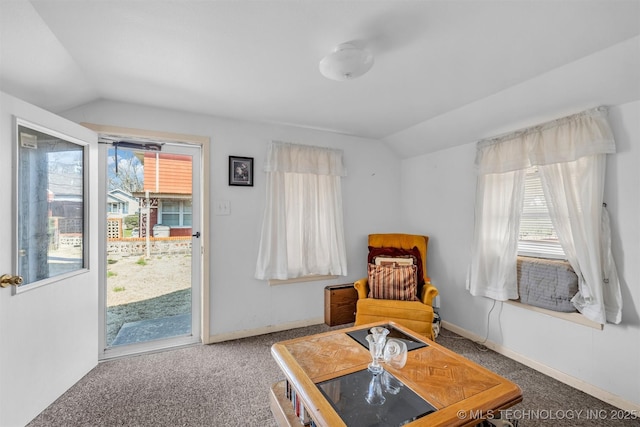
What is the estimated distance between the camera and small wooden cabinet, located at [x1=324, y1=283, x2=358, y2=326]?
11.0ft

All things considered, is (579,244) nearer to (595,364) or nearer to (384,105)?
(595,364)

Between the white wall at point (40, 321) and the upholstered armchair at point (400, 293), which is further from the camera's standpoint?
the upholstered armchair at point (400, 293)

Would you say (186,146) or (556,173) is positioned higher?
(186,146)

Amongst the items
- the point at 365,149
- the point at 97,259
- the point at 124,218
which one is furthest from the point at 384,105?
the point at 97,259

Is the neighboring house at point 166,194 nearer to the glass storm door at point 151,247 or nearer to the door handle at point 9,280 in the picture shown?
the glass storm door at point 151,247

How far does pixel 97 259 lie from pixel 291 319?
1968mm

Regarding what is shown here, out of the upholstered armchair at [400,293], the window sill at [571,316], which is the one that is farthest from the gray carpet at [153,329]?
the window sill at [571,316]

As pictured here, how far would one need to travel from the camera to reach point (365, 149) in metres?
3.74

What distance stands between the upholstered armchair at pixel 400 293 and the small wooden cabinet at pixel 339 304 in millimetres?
438

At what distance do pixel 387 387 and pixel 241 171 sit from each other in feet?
7.82

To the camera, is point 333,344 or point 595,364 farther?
point 595,364

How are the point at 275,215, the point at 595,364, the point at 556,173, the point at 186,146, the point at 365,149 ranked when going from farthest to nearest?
the point at 365,149, the point at 275,215, the point at 186,146, the point at 556,173, the point at 595,364

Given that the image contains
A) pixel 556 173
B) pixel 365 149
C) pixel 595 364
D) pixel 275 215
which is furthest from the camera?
pixel 365 149

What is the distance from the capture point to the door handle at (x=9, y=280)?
5.16 ft
